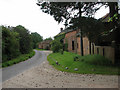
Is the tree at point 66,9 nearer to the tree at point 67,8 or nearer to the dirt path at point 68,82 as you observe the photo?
the tree at point 67,8

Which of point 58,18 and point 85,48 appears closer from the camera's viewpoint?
point 58,18

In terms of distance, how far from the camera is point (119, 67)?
21.9ft

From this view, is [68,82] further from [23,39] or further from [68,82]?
[23,39]

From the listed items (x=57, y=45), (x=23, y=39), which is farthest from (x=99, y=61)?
(x=23, y=39)

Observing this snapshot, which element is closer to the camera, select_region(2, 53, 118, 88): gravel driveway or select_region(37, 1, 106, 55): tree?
select_region(2, 53, 118, 88): gravel driveway

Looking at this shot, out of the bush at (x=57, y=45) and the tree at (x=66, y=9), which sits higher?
the tree at (x=66, y=9)

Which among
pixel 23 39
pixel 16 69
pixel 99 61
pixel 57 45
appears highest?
pixel 23 39

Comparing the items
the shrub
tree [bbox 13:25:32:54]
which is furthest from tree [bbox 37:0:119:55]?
tree [bbox 13:25:32:54]

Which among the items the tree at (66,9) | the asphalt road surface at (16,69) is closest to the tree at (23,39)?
the asphalt road surface at (16,69)

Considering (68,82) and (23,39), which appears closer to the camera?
(68,82)

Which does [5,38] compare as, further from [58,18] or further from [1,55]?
[58,18]

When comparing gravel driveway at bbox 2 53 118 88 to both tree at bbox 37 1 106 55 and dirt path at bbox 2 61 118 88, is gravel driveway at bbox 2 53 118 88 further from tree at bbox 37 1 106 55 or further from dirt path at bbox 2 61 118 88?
tree at bbox 37 1 106 55

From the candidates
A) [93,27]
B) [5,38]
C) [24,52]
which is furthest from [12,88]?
[24,52]

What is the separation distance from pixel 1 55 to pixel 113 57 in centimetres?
1118
